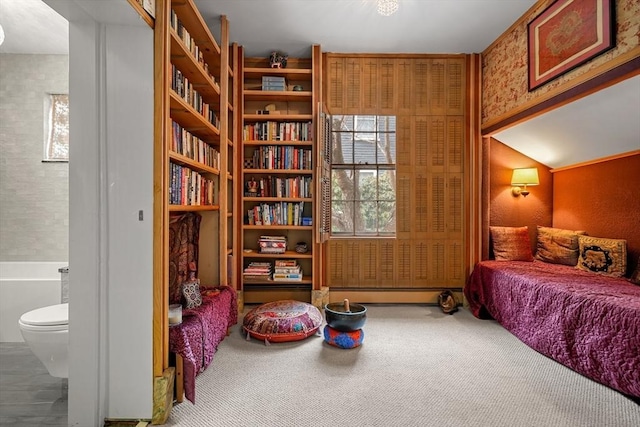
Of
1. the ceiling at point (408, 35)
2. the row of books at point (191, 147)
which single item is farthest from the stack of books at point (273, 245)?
the ceiling at point (408, 35)

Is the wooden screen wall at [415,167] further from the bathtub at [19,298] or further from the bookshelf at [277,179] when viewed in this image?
the bathtub at [19,298]

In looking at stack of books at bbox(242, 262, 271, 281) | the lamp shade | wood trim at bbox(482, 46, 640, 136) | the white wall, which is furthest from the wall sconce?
the white wall

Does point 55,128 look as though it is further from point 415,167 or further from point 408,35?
point 415,167

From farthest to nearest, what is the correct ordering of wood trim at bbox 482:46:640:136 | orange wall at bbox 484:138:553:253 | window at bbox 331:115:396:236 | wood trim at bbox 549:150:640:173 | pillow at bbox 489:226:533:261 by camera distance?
window at bbox 331:115:396:236
orange wall at bbox 484:138:553:253
pillow at bbox 489:226:533:261
wood trim at bbox 549:150:640:173
wood trim at bbox 482:46:640:136

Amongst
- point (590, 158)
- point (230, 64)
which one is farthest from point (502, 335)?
point (230, 64)

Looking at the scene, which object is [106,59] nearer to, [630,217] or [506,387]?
[506,387]

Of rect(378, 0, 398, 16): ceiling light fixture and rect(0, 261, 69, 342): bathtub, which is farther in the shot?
rect(0, 261, 69, 342): bathtub

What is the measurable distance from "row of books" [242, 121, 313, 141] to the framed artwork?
86.8 inches

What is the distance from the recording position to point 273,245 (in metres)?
3.54

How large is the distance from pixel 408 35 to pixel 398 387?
128 inches

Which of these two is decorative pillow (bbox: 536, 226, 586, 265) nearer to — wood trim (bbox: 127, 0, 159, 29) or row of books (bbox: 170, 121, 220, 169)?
row of books (bbox: 170, 121, 220, 169)

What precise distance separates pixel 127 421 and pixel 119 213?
3.56ft

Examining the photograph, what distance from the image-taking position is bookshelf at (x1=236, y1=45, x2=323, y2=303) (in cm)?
351

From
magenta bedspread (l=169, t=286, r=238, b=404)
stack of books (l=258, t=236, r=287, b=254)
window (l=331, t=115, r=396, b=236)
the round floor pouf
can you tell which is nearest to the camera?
magenta bedspread (l=169, t=286, r=238, b=404)
